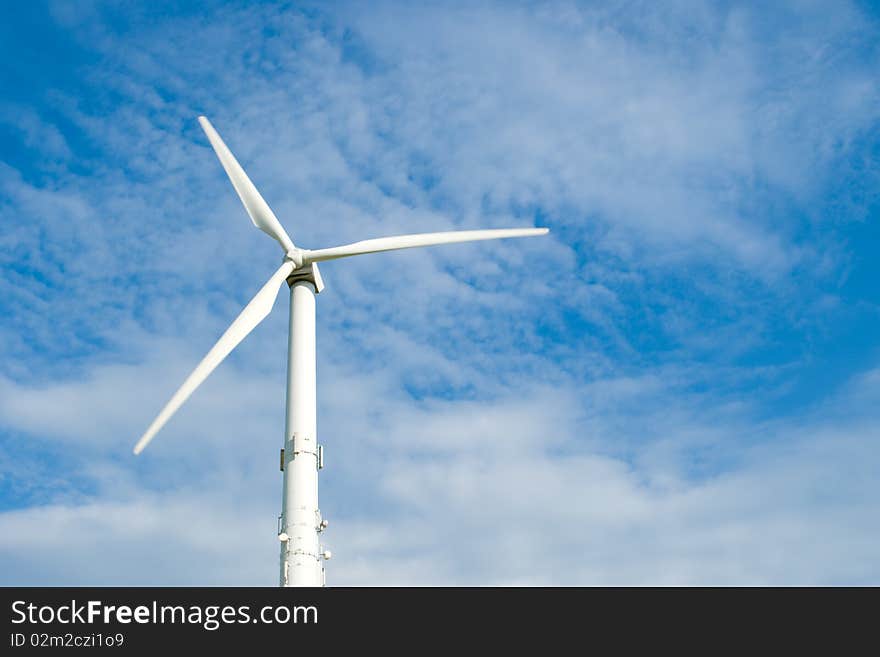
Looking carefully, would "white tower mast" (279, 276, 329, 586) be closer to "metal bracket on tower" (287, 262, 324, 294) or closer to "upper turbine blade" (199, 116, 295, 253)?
"metal bracket on tower" (287, 262, 324, 294)

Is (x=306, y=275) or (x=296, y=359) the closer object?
(x=296, y=359)

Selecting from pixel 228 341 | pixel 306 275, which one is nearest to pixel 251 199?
pixel 306 275

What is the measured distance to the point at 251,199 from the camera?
4822 cm

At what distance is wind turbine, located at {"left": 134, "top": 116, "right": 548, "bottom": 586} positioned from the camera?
3869 centimetres

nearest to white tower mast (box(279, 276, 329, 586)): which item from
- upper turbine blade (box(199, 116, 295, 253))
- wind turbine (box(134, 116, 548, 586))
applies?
wind turbine (box(134, 116, 548, 586))

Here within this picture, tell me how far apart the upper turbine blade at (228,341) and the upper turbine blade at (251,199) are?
2003 millimetres

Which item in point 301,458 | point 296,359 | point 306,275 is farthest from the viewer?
point 306,275

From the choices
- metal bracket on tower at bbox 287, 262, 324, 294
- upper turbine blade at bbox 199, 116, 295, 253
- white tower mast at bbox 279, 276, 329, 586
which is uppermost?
upper turbine blade at bbox 199, 116, 295, 253

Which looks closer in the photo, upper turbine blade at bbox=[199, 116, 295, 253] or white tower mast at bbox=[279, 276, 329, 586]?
white tower mast at bbox=[279, 276, 329, 586]

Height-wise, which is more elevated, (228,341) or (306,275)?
(306,275)

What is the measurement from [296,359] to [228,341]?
373cm

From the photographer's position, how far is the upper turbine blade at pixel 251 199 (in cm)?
4762

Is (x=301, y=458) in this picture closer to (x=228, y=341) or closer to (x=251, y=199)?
(x=228, y=341)
